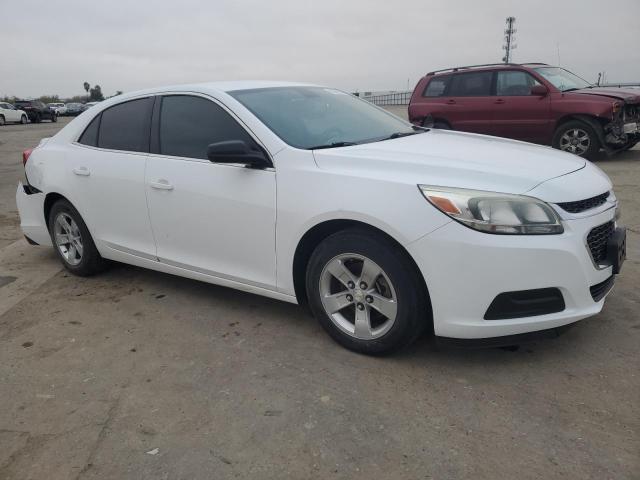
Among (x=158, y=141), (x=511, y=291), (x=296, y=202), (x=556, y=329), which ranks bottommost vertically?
(x=556, y=329)

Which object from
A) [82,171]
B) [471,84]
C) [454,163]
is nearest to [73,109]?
[471,84]

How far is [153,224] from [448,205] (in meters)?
2.21

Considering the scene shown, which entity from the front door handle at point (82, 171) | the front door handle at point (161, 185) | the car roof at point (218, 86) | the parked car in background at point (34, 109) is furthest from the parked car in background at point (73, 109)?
the front door handle at point (161, 185)

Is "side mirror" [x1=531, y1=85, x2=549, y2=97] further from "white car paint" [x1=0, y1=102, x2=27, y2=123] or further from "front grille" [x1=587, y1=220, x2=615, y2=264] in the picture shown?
"white car paint" [x1=0, y1=102, x2=27, y2=123]

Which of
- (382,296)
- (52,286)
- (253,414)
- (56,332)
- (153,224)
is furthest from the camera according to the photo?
(52,286)

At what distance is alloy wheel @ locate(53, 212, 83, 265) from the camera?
4.67 metres

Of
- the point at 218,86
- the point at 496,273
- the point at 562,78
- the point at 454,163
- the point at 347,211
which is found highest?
the point at 218,86

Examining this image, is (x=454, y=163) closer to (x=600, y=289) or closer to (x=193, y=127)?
(x=600, y=289)

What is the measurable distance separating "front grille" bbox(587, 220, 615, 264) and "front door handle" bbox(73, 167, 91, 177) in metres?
3.57

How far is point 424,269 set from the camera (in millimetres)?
2760

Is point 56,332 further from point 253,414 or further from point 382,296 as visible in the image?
point 382,296

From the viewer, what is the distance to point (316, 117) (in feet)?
12.2

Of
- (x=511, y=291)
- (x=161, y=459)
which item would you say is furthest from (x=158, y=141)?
(x=511, y=291)

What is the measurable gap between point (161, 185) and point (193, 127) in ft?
1.50
